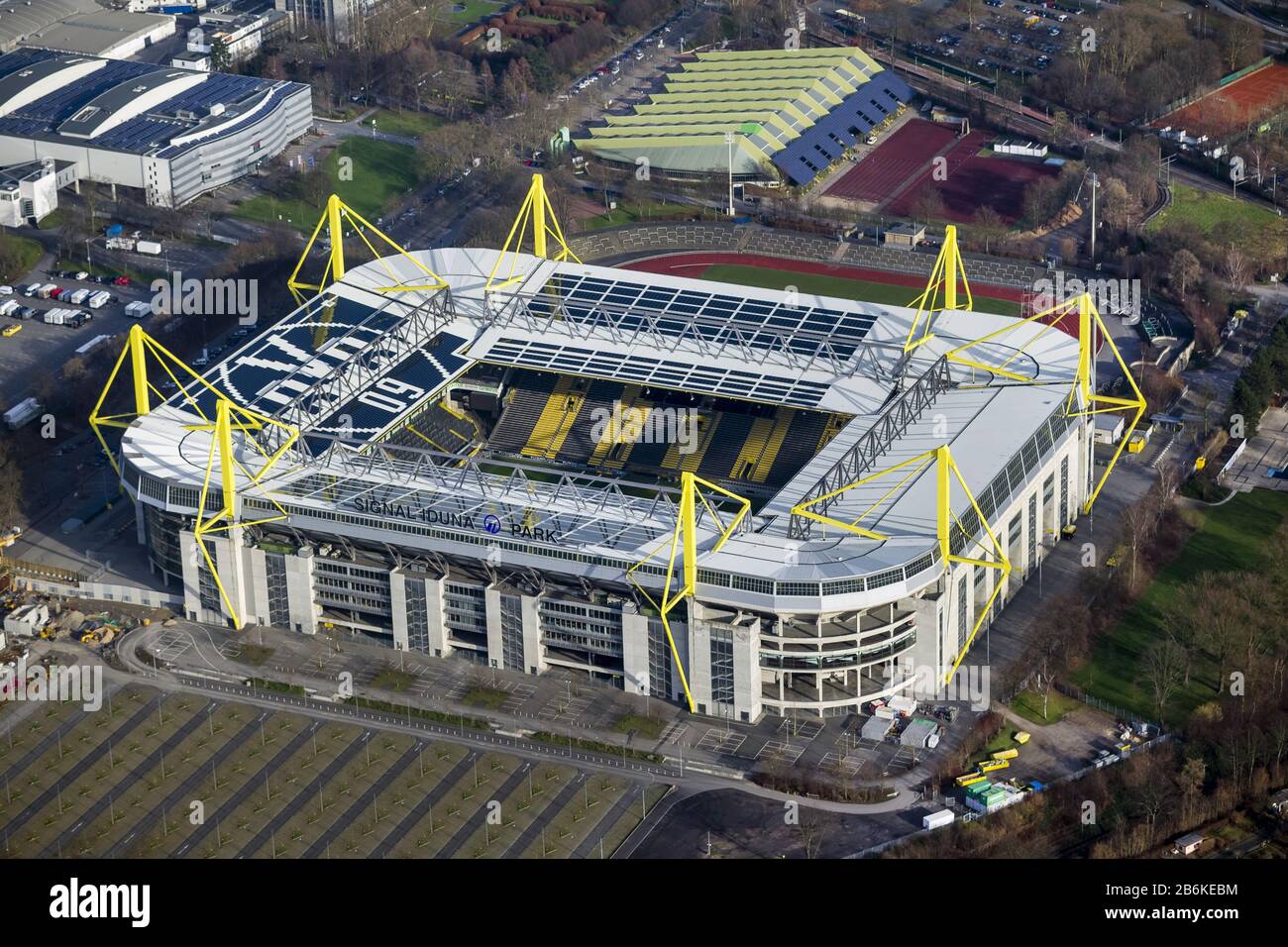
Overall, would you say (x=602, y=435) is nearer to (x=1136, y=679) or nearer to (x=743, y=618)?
(x=743, y=618)

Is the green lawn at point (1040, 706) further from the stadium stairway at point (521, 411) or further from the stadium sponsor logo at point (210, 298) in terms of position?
the stadium sponsor logo at point (210, 298)

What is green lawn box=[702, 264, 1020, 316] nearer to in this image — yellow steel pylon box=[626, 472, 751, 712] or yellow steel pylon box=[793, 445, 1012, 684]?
yellow steel pylon box=[793, 445, 1012, 684]

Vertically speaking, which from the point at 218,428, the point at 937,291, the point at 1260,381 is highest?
the point at 218,428

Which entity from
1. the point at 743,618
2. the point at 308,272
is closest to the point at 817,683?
the point at 743,618

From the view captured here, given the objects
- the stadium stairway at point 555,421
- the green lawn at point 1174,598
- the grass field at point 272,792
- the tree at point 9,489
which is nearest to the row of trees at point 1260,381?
the green lawn at point 1174,598

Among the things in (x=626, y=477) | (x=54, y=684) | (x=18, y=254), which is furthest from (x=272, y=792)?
(x=18, y=254)

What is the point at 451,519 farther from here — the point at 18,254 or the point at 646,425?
the point at 18,254
